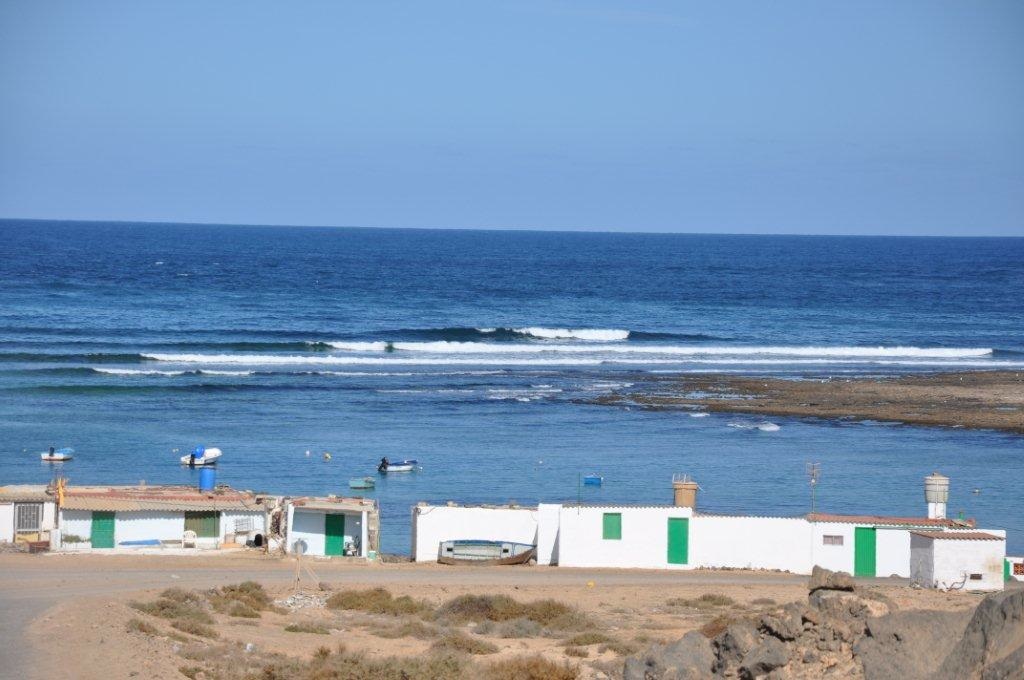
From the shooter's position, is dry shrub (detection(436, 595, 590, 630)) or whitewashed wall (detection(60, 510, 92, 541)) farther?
whitewashed wall (detection(60, 510, 92, 541))

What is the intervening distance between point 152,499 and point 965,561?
17.8 meters

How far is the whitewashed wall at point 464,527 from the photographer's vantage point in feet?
99.1

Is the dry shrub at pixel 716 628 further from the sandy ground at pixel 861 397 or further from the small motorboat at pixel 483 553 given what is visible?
the sandy ground at pixel 861 397

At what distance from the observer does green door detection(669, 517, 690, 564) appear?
29.5 metres

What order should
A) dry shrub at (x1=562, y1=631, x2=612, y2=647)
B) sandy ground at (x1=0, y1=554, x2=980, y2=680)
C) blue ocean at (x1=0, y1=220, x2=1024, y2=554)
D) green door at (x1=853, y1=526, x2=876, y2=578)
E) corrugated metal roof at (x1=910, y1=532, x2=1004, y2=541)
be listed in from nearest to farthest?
sandy ground at (x1=0, y1=554, x2=980, y2=680) < dry shrub at (x1=562, y1=631, x2=612, y2=647) < corrugated metal roof at (x1=910, y1=532, x2=1004, y2=541) < green door at (x1=853, y1=526, x2=876, y2=578) < blue ocean at (x1=0, y1=220, x2=1024, y2=554)

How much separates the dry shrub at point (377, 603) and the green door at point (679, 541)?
280 inches

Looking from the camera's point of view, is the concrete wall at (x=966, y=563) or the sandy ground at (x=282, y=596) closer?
the sandy ground at (x=282, y=596)

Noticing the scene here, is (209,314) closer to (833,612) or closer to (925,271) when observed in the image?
(833,612)

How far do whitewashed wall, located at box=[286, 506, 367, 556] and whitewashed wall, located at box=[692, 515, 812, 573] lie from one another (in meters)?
7.72

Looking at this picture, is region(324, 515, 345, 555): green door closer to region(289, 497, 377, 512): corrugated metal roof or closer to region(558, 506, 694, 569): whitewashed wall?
region(289, 497, 377, 512): corrugated metal roof

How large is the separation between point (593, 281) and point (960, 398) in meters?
69.8

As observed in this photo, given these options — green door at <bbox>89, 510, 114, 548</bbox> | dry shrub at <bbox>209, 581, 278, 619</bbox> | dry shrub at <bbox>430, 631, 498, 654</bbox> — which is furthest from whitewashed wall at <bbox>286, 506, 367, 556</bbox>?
dry shrub at <bbox>430, 631, 498, 654</bbox>

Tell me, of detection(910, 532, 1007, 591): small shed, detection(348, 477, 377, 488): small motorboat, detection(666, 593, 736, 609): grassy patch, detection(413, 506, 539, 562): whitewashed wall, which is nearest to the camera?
detection(666, 593, 736, 609): grassy patch

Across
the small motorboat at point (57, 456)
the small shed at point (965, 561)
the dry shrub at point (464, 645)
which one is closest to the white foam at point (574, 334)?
the small motorboat at point (57, 456)
